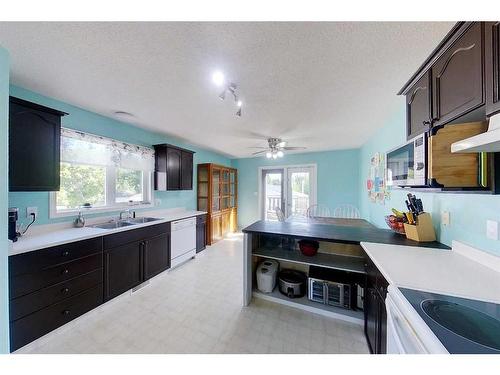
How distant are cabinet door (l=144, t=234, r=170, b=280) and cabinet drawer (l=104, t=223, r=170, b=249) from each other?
0.26ft

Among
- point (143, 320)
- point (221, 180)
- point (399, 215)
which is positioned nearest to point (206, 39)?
point (399, 215)

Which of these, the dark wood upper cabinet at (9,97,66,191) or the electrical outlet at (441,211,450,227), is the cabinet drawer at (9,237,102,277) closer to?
the dark wood upper cabinet at (9,97,66,191)

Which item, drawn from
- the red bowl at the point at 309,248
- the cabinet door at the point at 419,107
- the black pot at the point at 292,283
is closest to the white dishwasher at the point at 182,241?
the black pot at the point at 292,283

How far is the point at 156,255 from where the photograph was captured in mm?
2717

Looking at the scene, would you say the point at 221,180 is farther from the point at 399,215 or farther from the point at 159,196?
the point at 399,215

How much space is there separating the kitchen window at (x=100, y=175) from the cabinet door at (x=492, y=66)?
11.0 feet

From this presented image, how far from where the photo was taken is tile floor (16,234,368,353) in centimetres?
158

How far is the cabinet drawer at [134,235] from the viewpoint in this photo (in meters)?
2.12

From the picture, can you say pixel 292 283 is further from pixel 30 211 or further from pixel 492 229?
pixel 30 211

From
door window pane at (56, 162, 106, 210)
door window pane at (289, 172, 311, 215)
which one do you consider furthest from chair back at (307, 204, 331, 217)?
door window pane at (56, 162, 106, 210)

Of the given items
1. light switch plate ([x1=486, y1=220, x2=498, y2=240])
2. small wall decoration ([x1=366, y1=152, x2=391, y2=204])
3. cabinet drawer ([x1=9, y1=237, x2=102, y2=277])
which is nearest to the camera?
light switch plate ([x1=486, y1=220, x2=498, y2=240])

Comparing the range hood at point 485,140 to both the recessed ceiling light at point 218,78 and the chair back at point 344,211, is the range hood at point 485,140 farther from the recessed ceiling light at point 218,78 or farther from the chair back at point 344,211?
the chair back at point 344,211
